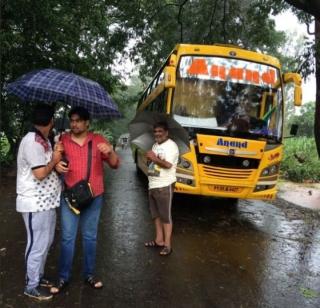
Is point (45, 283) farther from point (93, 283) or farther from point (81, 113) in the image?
point (81, 113)

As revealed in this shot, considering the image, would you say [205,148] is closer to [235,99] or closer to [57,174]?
[235,99]

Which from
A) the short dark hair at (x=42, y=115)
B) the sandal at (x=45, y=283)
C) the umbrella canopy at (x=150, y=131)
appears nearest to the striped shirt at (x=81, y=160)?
the short dark hair at (x=42, y=115)

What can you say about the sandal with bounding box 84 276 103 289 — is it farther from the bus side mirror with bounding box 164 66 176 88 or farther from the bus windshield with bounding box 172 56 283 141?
the bus side mirror with bounding box 164 66 176 88

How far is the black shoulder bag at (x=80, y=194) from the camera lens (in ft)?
14.2

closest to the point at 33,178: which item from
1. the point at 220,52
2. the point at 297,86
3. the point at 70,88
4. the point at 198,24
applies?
the point at 70,88

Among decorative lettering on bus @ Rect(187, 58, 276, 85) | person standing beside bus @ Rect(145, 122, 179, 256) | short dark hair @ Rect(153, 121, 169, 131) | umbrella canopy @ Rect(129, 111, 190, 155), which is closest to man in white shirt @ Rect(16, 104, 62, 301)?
person standing beside bus @ Rect(145, 122, 179, 256)

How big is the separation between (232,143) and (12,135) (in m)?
7.79

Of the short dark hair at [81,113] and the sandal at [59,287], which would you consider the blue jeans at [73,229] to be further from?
the short dark hair at [81,113]

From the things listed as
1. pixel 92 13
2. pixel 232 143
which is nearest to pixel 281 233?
pixel 232 143

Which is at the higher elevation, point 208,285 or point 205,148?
point 205,148

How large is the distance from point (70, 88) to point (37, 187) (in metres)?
0.99

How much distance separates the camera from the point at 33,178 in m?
4.18

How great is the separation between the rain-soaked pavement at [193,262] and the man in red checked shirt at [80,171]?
1.41ft

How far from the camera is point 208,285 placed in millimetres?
5160
